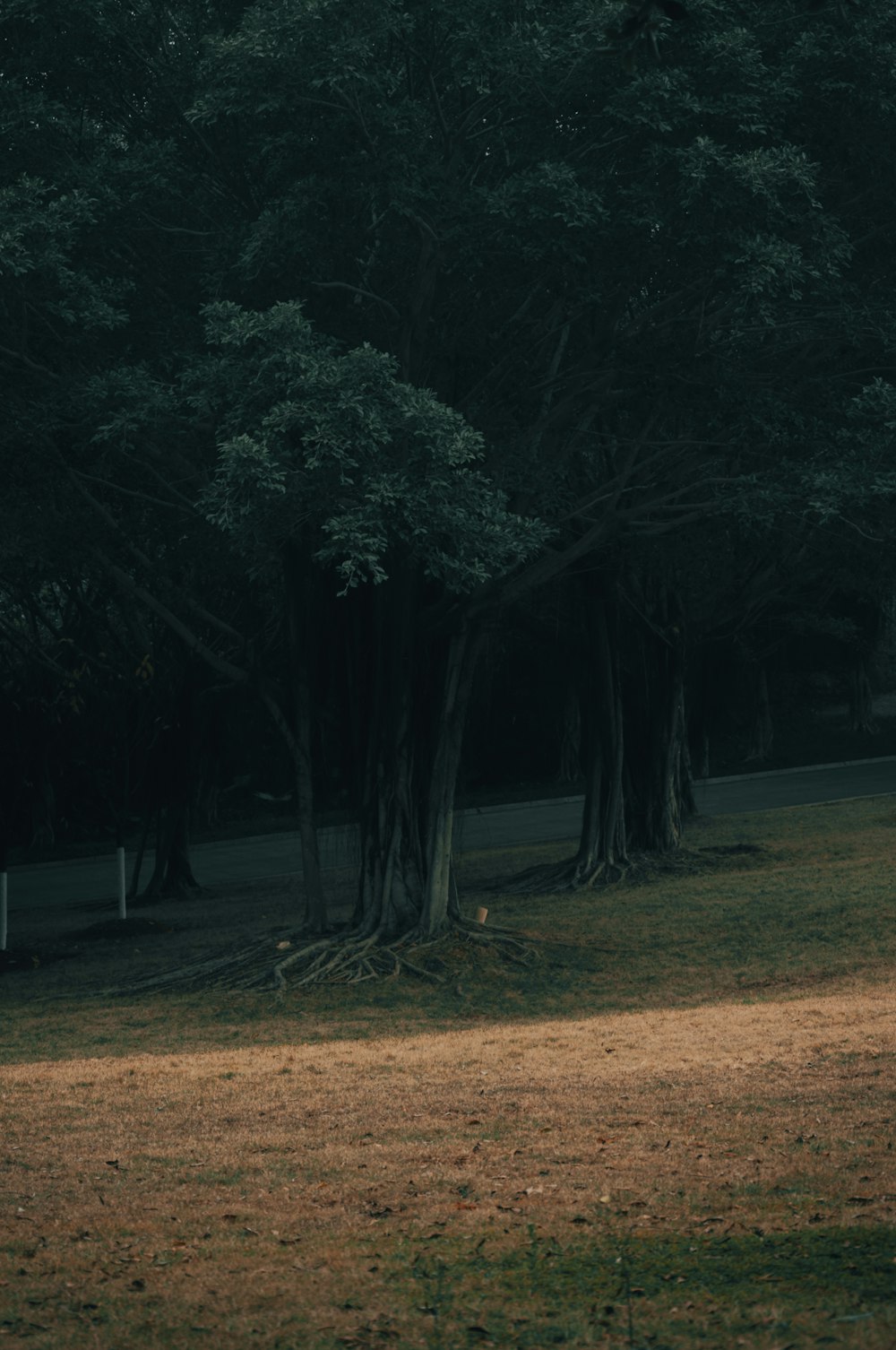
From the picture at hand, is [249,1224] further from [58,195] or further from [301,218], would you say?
[58,195]

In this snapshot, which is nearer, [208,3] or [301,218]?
[301,218]

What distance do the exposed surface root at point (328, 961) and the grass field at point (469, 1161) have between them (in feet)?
1.06

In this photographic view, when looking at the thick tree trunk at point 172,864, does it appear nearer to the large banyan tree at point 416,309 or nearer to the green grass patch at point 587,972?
the green grass patch at point 587,972

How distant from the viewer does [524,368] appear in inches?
619

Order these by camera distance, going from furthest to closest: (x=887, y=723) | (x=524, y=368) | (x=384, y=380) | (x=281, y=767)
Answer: (x=887, y=723), (x=281, y=767), (x=524, y=368), (x=384, y=380)

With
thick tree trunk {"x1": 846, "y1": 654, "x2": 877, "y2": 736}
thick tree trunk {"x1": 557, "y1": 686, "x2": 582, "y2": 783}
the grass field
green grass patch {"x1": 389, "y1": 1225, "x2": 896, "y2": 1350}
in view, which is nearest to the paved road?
thick tree trunk {"x1": 557, "y1": 686, "x2": 582, "y2": 783}

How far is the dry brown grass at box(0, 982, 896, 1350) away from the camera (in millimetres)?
5426

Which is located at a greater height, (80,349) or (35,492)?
(80,349)

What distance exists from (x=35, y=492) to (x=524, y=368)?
15.1ft

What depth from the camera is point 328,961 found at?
15281 mm

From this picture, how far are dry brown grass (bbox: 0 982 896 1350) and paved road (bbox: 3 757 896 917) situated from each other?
14.1 m

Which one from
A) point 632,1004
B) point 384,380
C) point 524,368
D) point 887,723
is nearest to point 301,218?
point 384,380

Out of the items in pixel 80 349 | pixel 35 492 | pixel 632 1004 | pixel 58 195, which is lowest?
pixel 632 1004

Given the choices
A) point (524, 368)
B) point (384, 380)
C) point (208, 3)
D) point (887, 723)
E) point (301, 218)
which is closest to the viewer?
point (384, 380)
